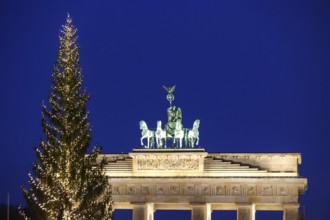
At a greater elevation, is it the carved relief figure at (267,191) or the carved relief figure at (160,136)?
the carved relief figure at (160,136)

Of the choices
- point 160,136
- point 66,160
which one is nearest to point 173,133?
point 160,136

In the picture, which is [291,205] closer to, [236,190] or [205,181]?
[236,190]

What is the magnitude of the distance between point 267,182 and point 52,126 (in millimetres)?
20067

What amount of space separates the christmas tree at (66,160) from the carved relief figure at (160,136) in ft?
57.6

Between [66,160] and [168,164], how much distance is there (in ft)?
62.3

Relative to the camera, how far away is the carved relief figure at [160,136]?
1862 inches

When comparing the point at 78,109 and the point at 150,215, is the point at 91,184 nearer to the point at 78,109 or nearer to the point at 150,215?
the point at 78,109

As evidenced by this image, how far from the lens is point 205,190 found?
4681 cm

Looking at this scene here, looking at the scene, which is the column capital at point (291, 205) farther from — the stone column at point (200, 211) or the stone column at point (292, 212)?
the stone column at point (200, 211)

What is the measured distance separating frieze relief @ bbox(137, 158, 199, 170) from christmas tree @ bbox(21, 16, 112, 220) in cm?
1748

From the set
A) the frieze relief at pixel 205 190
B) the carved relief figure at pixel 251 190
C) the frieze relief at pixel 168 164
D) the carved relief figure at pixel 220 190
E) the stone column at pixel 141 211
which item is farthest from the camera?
the frieze relief at pixel 168 164

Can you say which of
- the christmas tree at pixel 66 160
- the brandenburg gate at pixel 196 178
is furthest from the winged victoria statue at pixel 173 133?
the christmas tree at pixel 66 160

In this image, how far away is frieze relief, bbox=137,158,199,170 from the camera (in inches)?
1855

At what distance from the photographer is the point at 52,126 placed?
1151 inches
